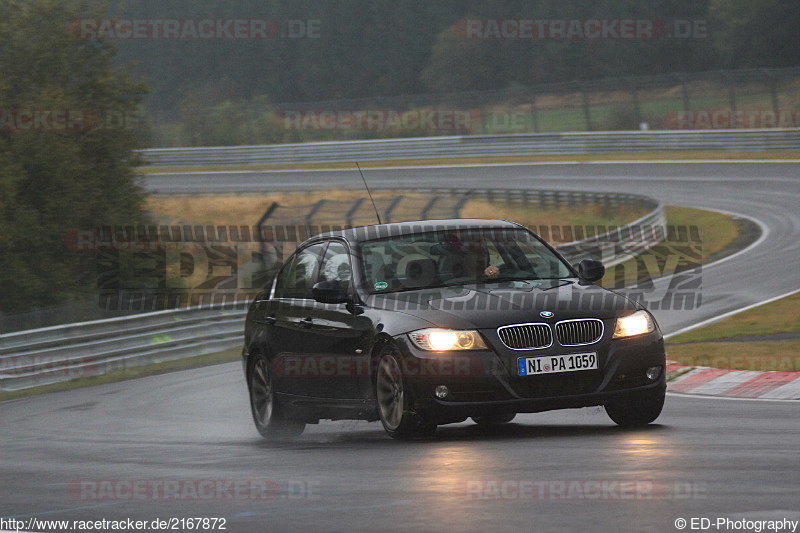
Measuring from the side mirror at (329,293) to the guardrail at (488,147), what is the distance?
37508 millimetres

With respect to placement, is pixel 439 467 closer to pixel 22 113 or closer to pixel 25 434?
pixel 25 434

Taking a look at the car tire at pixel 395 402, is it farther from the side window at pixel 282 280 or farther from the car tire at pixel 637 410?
the side window at pixel 282 280

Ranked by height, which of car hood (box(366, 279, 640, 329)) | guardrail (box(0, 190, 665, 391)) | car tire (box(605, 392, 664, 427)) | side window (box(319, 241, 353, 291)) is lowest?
guardrail (box(0, 190, 665, 391))

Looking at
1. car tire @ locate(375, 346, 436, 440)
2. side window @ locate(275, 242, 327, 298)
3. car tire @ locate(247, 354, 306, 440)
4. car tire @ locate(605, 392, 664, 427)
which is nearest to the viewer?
car tire @ locate(375, 346, 436, 440)

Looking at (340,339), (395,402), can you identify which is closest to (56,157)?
(340,339)

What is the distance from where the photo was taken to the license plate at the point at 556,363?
816cm

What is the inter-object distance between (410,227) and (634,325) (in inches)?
76.5

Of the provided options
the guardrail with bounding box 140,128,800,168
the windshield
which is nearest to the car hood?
the windshield

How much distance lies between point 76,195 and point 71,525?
24.1 metres

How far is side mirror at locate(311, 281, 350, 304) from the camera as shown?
29.4ft

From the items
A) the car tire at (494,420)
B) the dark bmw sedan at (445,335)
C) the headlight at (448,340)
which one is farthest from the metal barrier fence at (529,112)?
the headlight at (448,340)

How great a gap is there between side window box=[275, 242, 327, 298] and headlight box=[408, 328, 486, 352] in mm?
1852

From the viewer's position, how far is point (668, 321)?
62.2 ft

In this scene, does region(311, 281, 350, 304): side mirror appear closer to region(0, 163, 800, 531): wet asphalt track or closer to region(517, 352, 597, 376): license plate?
region(0, 163, 800, 531): wet asphalt track
